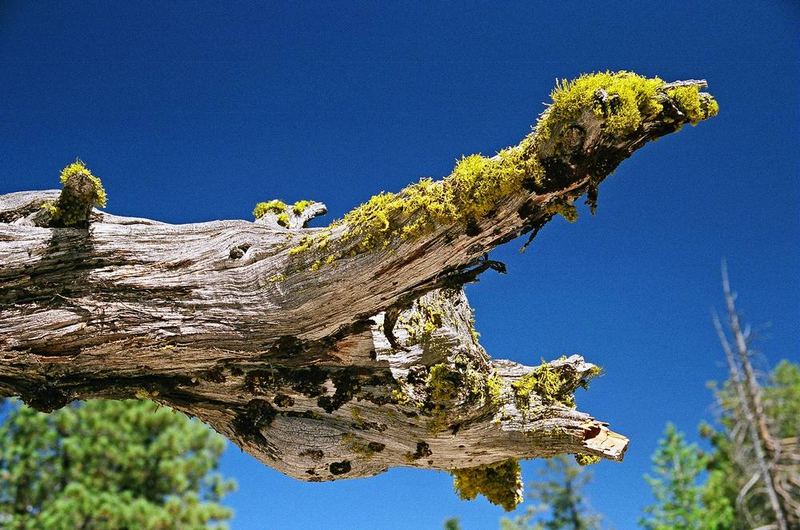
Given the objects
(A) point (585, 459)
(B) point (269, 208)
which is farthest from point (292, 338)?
(A) point (585, 459)

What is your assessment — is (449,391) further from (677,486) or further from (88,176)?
(677,486)

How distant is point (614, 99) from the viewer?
5.15 metres

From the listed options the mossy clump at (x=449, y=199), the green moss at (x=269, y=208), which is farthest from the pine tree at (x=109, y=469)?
the mossy clump at (x=449, y=199)

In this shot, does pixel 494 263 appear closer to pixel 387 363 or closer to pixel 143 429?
pixel 387 363

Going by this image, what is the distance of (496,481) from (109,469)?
1880cm

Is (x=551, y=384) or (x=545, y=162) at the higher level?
(x=545, y=162)

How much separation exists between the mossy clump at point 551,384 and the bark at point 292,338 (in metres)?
0.03

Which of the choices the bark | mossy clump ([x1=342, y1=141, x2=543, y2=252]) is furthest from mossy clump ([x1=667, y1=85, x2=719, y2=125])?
mossy clump ([x1=342, y1=141, x2=543, y2=252])

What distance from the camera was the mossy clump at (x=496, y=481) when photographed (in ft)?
28.2

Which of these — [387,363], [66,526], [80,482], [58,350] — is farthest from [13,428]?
[387,363]

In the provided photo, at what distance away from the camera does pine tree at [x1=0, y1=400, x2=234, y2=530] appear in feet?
68.6

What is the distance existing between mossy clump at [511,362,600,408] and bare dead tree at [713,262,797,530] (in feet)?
27.8

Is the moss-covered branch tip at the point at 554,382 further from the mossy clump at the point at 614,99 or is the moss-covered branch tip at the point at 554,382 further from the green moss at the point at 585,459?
the mossy clump at the point at 614,99

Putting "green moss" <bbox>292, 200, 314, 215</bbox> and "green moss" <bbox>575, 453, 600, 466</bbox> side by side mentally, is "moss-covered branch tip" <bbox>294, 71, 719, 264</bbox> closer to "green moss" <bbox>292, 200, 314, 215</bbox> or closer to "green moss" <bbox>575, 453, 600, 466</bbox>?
"green moss" <bbox>292, 200, 314, 215</bbox>
